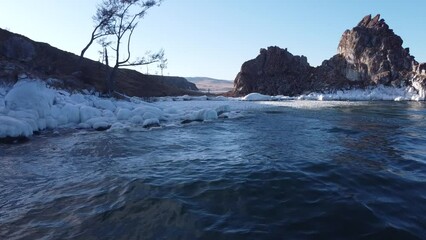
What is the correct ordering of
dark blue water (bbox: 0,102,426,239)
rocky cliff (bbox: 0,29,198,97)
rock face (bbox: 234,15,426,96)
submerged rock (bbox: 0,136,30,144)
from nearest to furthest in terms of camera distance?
dark blue water (bbox: 0,102,426,239), submerged rock (bbox: 0,136,30,144), rocky cliff (bbox: 0,29,198,97), rock face (bbox: 234,15,426,96)

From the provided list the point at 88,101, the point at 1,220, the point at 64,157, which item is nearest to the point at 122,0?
the point at 88,101

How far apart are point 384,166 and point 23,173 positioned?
874 centimetres

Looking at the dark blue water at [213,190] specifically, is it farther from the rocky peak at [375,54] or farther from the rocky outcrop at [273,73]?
the rocky outcrop at [273,73]

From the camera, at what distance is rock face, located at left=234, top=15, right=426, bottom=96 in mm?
62000

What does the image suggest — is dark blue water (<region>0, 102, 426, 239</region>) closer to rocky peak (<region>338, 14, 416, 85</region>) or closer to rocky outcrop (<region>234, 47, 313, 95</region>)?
rocky peak (<region>338, 14, 416, 85</region>)

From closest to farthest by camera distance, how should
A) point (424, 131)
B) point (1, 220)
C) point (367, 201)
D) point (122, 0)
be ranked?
point (1, 220) → point (367, 201) → point (424, 131) → point (122, 0)

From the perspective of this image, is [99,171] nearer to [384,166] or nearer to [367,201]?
[367,201]

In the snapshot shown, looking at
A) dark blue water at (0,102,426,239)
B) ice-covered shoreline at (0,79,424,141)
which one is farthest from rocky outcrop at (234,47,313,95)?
dark blue water at (0,102,426,239)

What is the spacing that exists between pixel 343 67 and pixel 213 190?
2785 inches

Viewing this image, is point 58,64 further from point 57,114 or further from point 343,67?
point 343,67

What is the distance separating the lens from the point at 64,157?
31.1 ft

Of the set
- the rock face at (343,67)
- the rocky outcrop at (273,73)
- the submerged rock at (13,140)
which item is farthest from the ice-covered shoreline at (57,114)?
the rock face at (343,67)

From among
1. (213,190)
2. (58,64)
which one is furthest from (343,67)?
(213,190)

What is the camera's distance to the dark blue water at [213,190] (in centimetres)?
491
